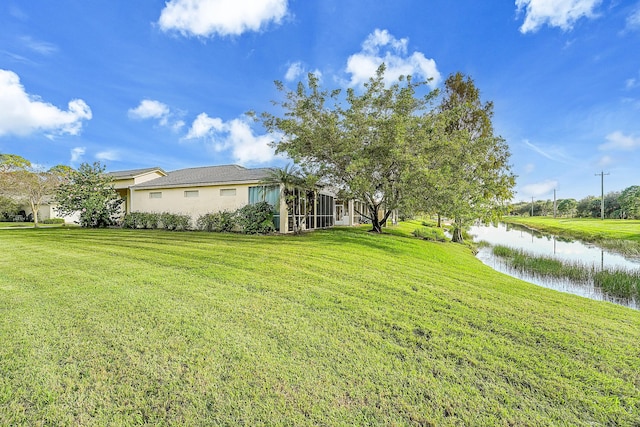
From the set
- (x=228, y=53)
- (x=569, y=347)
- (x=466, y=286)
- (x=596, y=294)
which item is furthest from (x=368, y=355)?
(x=228, y=53)

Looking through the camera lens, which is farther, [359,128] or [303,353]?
[359,128]

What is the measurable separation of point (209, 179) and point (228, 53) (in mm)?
7269

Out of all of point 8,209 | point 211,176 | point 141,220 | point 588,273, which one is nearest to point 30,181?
point 141,220

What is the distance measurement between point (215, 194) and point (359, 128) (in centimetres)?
890

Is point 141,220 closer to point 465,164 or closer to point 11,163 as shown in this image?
point 11,163

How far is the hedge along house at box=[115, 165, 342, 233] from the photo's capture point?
15.3m

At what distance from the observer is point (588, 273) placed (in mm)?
9820

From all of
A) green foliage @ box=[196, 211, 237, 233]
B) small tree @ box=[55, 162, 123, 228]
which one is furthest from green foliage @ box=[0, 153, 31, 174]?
green foliage @ box=[196, 211, 237, 233]

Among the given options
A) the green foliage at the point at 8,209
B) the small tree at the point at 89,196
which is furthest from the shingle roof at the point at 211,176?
the green foliage at the point at 8,209

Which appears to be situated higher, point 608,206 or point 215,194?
point 608,206

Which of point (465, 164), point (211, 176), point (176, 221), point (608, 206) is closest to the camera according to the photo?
point (465, 164)

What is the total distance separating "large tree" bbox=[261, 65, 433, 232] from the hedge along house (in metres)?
2.61

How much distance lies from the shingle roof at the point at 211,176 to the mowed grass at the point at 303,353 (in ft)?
34.1

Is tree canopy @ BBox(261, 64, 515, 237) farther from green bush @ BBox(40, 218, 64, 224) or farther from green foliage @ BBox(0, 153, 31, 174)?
green bush @ BBox(40, 218, 64, 224)
